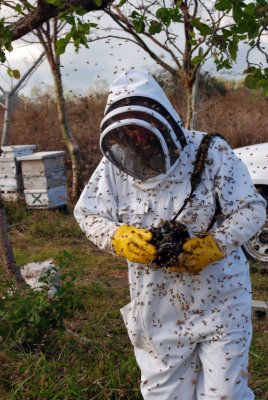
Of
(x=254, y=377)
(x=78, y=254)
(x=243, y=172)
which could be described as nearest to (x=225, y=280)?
(x=243, y=172)

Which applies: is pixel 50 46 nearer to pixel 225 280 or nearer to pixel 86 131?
pixel 86 131

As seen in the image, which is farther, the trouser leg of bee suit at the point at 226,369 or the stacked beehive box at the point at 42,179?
the stacked beehive box at the point at 42,179

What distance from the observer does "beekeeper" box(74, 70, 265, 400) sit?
1.86 m

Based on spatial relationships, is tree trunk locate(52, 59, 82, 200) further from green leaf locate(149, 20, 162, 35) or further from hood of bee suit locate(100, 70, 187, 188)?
hood of bee suit locate(100, 70, 187, 188)

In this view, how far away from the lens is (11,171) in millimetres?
7414

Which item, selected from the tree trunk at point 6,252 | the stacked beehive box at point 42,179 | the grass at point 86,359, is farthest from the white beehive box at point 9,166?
the tree trunk at point 6,252

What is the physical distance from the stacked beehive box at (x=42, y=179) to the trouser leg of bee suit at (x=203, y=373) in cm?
528

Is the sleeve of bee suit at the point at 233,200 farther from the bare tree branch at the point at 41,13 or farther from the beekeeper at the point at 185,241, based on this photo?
the bare tree branch at the point at 41,13

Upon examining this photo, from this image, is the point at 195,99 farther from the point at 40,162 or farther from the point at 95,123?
the point at 95,123

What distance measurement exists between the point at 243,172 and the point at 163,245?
53 cm

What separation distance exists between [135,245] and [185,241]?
8.5 inches

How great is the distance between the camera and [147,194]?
2.03 meters

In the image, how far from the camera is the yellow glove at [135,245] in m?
1.81

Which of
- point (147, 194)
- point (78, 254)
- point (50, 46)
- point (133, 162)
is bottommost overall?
point (78, 254)
